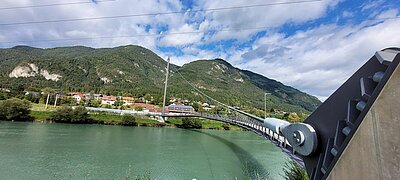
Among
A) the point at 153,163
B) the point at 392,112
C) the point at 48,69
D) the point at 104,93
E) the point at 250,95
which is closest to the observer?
the point at 392,112

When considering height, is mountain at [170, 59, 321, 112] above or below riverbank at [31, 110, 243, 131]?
above

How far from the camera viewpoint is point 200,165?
29.5 feet

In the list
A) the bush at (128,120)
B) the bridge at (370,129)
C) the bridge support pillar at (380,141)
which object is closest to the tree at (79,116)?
the bush at (128,120)

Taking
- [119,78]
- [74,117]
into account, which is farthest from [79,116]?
[119,78]

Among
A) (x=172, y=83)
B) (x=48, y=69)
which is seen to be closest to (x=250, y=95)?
(x=172, y=83)

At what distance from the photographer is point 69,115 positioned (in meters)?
22.3

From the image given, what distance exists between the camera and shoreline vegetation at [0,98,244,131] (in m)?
21.0

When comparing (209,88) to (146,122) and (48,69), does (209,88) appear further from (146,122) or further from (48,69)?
(48,69)

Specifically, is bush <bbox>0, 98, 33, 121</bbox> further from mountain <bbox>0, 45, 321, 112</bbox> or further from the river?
mountain <bbox>0, 45, 321, 112</bbox>

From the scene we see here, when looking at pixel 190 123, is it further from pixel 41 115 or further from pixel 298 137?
pixel 298 137

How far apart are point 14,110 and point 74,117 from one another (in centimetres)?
501

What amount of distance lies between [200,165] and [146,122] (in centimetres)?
1816

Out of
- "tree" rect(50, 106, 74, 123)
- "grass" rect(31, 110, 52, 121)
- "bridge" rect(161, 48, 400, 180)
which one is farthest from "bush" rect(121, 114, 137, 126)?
"bridge" rect(161, 48, 400, 180)

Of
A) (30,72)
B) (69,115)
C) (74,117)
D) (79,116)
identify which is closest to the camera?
(69,115)
